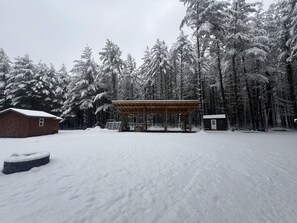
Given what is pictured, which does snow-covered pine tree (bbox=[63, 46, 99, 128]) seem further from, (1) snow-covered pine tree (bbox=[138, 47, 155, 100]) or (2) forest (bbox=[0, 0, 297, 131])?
(1) snow-covered pine tree (bbox=[138, 47, 155, 100])

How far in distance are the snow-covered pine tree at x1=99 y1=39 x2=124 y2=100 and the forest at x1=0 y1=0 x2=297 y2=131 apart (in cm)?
17

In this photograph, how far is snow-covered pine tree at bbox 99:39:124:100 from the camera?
27.9m

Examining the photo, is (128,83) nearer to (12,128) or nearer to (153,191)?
(12,128)

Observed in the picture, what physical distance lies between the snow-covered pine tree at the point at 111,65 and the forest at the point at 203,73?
0.17 metres

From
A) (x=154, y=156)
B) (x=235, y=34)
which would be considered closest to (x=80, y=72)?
(x=235, y=34)

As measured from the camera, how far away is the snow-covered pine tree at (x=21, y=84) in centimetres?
2850

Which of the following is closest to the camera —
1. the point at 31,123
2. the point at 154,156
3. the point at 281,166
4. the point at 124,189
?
the point at 124,189

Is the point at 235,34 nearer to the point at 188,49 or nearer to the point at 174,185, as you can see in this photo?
the point at 188,49

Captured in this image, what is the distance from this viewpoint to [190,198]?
3.49m

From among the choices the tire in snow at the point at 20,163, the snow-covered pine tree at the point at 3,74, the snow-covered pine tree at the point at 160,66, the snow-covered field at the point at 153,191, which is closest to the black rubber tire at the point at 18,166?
the tire in snow at the point at 20,163

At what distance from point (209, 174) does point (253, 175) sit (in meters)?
1.20

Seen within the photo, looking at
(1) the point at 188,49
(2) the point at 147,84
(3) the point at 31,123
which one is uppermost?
(1) the point at 188,49

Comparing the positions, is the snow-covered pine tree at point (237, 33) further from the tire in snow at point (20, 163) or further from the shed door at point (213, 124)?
the tire in snow at point (20, 163)

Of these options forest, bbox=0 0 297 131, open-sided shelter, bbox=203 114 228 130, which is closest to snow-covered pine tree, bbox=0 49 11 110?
forest, bbox=0 0 297 131
